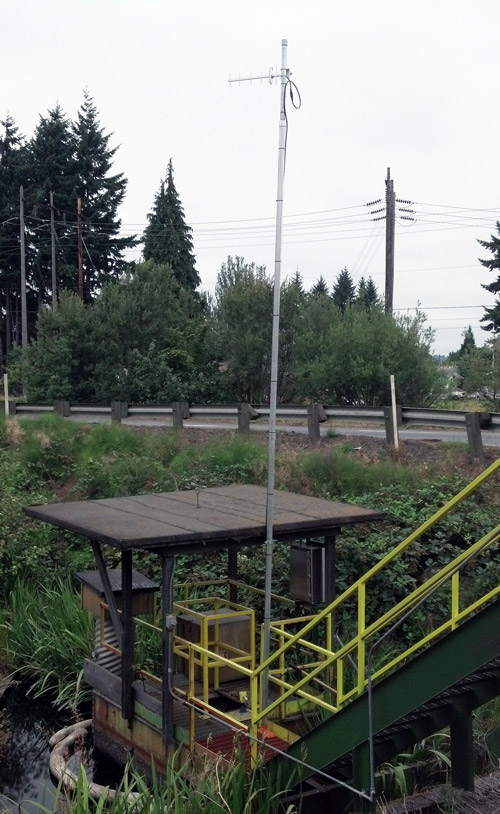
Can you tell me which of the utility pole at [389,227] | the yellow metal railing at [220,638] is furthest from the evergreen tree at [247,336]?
the yellow metal railing at [220,638]

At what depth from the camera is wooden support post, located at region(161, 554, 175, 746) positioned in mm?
8914

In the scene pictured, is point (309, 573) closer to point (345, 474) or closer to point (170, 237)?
point (345, 474)

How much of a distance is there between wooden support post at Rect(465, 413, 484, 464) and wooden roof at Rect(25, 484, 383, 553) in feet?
19.3

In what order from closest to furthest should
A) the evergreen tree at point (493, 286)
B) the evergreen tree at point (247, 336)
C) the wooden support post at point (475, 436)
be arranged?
the wooden support post at point (475, 436)
the evergreen tree at point (247, 336)
the evergreen tree at point (493, 286)

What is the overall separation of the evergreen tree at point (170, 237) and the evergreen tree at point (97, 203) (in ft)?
9.62

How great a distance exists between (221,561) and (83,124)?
50.3 m

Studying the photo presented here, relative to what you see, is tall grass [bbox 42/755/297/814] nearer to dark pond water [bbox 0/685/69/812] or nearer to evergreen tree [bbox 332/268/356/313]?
dark pond water [bbox 0/685/69/812]

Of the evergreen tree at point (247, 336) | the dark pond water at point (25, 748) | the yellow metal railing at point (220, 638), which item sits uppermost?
the evergreen tree at point (247, 336)

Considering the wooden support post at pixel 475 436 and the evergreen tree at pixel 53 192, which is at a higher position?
the evergreen tree at pixel 53 192

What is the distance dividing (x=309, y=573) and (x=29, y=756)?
15.5ft

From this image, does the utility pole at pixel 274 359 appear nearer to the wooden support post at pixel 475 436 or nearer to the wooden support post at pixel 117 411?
the wooden support post at pixel 475 436

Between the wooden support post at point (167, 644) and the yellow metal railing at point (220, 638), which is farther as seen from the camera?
the yellow metal railing at point (220, 638)

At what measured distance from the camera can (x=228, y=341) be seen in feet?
112

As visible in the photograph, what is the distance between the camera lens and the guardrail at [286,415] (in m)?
16.1
